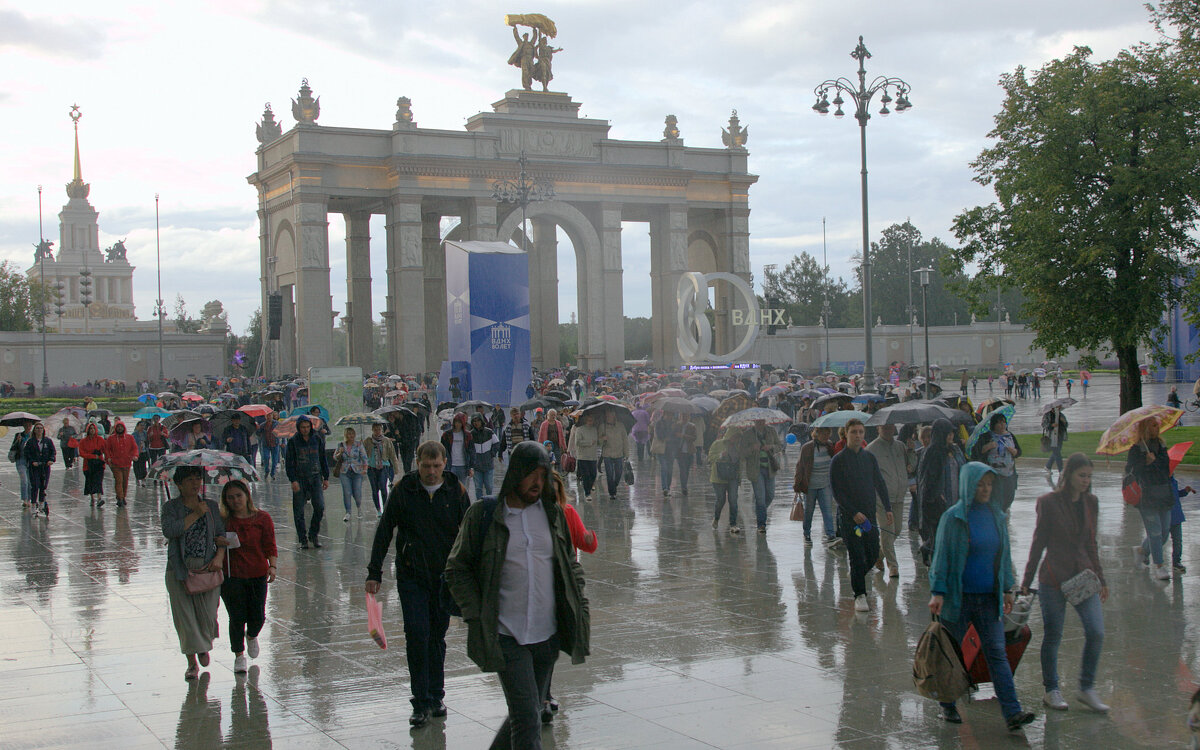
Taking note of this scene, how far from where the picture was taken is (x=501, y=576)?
5.48 metres

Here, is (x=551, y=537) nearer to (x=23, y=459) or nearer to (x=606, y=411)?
(x=606, y=411)

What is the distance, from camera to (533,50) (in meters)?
60.0

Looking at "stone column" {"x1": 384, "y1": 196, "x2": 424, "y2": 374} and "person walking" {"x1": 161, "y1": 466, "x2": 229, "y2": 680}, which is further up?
"stone column" {"x1": 384, "y1": 196, "x2": 424, "y2": 374}

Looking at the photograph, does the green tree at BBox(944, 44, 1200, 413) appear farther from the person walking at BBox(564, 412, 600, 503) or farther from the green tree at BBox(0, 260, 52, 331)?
the green tree at BBox(0, 260, 52, 331)

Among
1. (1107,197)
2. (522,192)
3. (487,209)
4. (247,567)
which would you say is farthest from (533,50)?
(247,567)

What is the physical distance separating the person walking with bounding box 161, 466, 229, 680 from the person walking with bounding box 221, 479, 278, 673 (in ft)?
0.47

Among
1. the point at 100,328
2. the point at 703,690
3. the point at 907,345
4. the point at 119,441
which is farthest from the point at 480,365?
the point at 100,328

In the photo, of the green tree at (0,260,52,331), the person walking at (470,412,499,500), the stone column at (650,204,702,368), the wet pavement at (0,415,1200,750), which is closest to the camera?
the wet pavement at (0,415,1200,750)

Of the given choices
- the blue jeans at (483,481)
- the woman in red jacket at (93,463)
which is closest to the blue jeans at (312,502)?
the blue jeans at (483,481)

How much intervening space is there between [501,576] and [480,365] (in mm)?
27566

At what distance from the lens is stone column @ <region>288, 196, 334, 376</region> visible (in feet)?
181

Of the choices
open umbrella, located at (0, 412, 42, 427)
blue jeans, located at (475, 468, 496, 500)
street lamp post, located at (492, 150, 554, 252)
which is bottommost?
blue jeans, located at (475, 468, 496, 500)

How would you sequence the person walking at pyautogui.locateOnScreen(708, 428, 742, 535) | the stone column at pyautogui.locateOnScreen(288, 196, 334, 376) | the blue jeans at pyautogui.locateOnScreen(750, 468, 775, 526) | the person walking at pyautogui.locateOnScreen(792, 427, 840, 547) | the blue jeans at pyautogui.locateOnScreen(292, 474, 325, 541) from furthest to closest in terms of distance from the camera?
the stone column at pyautogui.locateOnScreen(288, 196, 334, 376) → the person walking at pyautogui.locateOnScreen(708, 428, 742, 535) → the blue jeans at pyautogui.locateOnScreen(750, 468, 775, 526) → the blue jeans at pyautogui.locateOnScreen(292, 474, 325, 541) → the person walking at pyautogui.locateOnScreen(792, 427, 840, 547)

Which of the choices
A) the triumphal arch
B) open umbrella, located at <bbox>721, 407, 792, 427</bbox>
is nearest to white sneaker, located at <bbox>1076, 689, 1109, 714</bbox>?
open umbrella, located at <bbox>721, 407, 792, 427</bbox>
